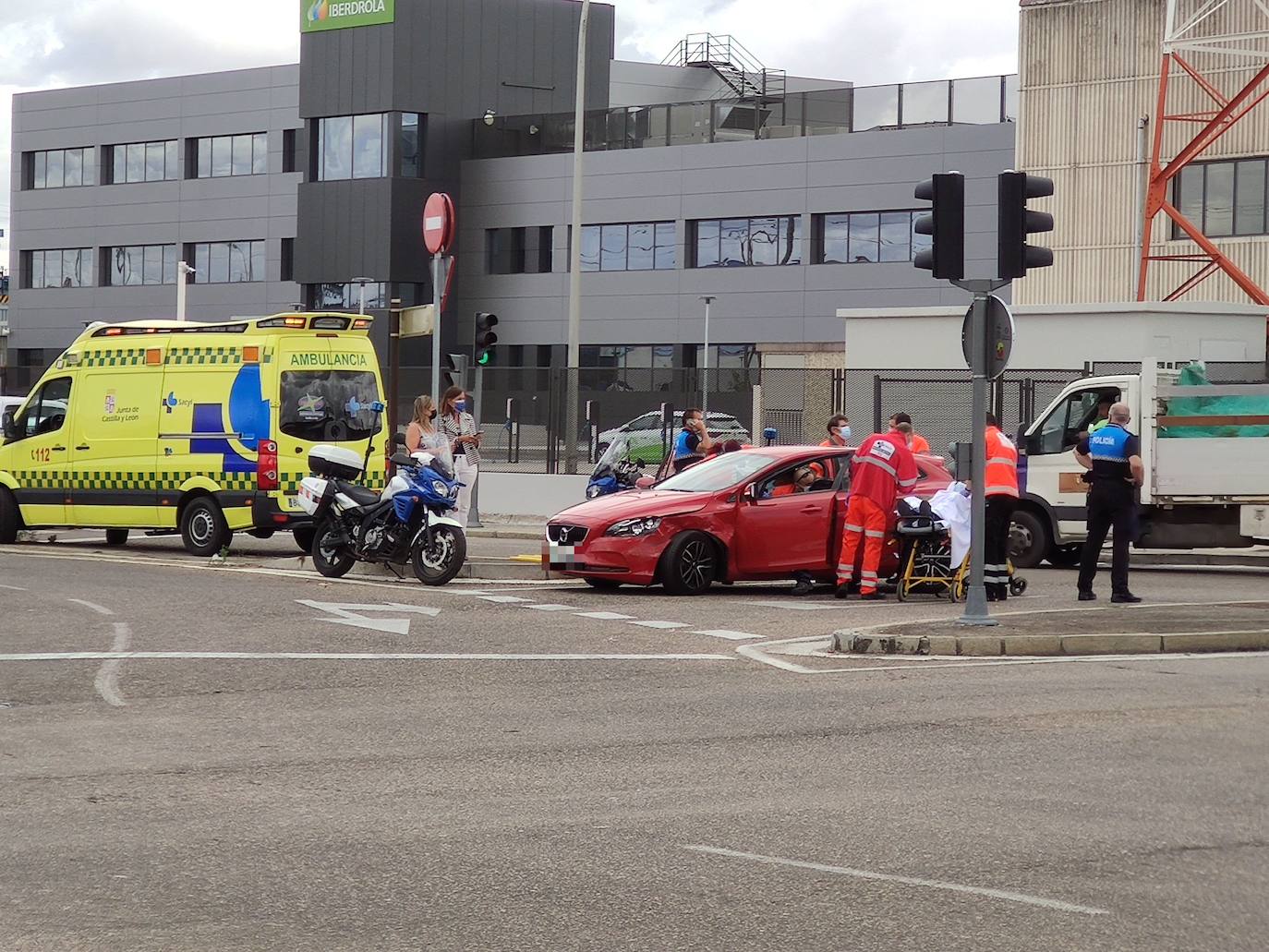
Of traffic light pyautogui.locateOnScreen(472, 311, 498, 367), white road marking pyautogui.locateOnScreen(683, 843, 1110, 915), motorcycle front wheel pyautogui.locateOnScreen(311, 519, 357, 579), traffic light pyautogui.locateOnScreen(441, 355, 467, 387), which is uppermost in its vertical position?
traffic light pyautogui.locateOnScreen(472, 311, 498, 367)

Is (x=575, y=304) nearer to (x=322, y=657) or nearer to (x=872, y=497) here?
(x=872, y=497)

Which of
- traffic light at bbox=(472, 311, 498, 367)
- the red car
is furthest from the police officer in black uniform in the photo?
traffic light at bbox=(472, 311, 498, 367)

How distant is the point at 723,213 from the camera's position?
6038 cm

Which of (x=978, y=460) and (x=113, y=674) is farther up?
(x=978, y=460)

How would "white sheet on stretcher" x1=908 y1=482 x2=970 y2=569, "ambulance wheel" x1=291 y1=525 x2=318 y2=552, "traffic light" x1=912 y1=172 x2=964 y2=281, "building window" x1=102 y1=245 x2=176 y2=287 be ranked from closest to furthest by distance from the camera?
"traffic light" x1=912 y1=172 x2=964 y2=281, "white sheet on stretcher" x1=908 y1=482 x2=970 y2=569, "ambulance wheel" x1=291 y1=525 x2=318 y2=552, "building window" x1=102 y1=245 x2=176 y2=287

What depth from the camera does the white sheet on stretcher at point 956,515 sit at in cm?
1639

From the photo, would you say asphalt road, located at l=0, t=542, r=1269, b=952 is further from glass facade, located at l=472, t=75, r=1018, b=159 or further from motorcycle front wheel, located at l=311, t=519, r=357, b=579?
glass facade, located at l=472, t=75, r=1018, b=159

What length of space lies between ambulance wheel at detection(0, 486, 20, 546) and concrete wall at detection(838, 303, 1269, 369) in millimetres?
15745

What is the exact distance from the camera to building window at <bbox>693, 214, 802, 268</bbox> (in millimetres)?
59625

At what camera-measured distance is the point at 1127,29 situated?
43.4 metres

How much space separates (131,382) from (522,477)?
10.1 m

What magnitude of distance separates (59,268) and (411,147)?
21106 millimetres

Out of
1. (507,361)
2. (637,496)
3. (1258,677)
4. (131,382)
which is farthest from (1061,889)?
(507,361)

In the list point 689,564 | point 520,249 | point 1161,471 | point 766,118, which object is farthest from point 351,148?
point 689,564
